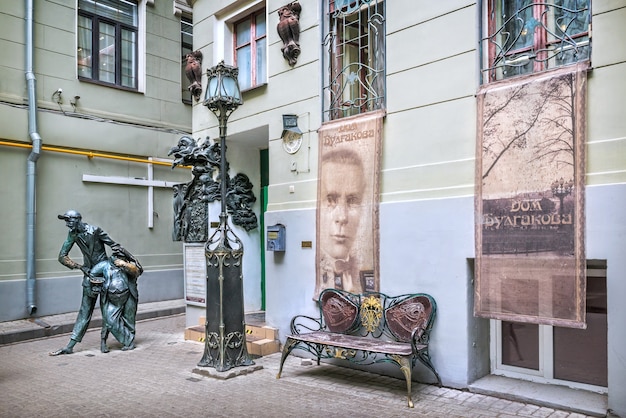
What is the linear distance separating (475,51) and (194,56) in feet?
17.8

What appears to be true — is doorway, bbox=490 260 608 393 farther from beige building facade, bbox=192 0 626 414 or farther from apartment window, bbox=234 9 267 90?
apartment window, bbox=234 9 267 90

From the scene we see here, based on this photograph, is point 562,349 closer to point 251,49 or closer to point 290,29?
point 290,29

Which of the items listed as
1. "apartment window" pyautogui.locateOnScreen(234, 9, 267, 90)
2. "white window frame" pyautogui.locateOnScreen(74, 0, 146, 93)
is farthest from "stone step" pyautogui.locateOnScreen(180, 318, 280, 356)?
"white window frame" pyautogui.locateOnScreen(74, 0, 146, 93)

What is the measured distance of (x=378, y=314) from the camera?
6.27 meters

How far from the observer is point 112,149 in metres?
11.6

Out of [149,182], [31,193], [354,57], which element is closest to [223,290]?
[354,57]

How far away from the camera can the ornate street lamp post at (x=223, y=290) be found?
6.52 m

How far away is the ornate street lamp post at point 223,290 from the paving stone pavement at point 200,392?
0.33 meters

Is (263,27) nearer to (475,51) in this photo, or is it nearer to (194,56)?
(194,56)

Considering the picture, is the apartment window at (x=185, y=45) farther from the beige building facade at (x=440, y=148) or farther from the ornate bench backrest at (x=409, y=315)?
the ornate bench backrest at (x=409, y=315)

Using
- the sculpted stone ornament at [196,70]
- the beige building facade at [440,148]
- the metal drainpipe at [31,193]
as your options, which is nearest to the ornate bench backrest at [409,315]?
the beige building facade at [440,148]

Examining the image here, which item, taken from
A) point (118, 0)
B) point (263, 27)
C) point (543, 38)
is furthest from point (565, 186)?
point (118, 0)

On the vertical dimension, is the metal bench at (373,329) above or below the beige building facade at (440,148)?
below

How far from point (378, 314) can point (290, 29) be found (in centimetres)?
407
